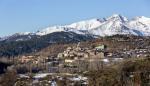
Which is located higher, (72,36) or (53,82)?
(72,36)

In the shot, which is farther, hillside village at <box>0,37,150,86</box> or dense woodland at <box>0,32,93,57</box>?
dense woodland at <box>0,32,93,57</box>

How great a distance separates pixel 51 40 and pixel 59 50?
5368 centimetres

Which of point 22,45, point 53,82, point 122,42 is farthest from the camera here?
point 22,45

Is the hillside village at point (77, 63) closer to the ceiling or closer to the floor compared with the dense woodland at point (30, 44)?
closer to the floor

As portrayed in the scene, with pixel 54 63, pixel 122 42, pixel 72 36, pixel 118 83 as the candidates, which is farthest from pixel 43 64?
pixel 72 36

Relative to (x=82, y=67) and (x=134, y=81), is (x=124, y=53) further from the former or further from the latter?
(x=134, y=81)

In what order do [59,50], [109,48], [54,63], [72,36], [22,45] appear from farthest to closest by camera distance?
1. [72,36]
2. [22,45]
3. [59,50]
4. [109,48]
5. [54,63]

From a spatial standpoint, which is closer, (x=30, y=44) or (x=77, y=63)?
(x=77, y=63)

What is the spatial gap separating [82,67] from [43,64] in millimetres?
14295

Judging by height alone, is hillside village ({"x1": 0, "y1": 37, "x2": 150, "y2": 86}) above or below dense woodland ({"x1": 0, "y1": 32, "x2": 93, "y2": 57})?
below

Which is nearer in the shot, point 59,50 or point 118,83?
point 118,83

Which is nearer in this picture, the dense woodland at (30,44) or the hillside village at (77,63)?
the hillside village at (77,63)

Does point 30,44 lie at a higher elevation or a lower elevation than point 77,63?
higher

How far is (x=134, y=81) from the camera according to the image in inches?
1585
